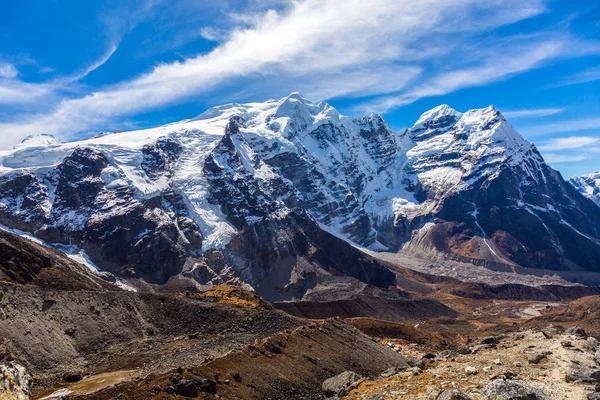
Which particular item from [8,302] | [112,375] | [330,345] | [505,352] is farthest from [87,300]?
[505,352]

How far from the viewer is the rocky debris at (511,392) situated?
2089cm

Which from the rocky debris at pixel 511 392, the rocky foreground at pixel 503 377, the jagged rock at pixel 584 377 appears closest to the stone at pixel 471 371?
the rocky foreground at pixel 503 377

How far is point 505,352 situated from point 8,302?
5281cm

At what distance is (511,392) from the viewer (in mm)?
21266

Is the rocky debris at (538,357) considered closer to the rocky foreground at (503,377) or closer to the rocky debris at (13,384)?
the rocky foreground at (503,377)

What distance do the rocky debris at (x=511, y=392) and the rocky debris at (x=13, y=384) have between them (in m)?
16.9

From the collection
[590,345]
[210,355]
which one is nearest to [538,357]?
[590,345]

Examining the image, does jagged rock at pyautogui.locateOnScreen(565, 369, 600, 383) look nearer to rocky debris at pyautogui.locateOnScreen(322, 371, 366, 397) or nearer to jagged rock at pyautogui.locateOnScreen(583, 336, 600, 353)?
jagged rock at pyautogui.locateOnScreen(583, 336, 600, 353)

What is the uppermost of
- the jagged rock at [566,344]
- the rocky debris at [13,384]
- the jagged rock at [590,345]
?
the rocky debris at [13,384]

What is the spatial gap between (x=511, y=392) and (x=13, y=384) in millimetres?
18421

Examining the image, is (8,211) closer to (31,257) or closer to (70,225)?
(70,225)

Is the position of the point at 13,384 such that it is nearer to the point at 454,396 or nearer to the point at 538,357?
the point at 454,396

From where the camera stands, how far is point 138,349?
201 ft

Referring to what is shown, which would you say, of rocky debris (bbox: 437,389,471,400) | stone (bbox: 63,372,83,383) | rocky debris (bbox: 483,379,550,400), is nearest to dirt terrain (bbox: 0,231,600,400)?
stone (bbox: 63,372,83,383)
